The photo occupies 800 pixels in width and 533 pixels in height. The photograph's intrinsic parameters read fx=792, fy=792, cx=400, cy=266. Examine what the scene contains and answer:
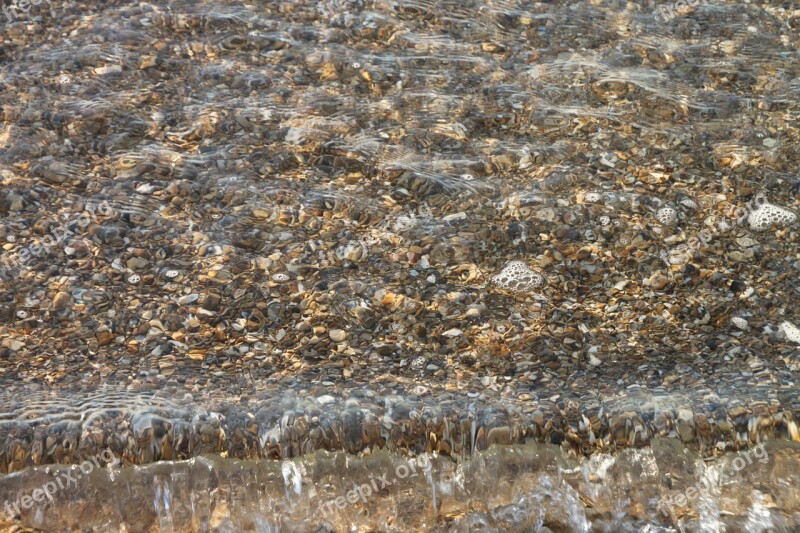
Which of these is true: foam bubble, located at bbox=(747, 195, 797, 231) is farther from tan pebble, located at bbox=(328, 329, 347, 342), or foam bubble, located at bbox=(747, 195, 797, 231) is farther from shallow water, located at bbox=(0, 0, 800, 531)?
tan pebble, located at bbox=(328, 329, 347, 342)

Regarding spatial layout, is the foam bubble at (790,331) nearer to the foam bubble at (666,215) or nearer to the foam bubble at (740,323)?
the foam bubble at (740,323)

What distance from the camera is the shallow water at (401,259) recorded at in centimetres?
343

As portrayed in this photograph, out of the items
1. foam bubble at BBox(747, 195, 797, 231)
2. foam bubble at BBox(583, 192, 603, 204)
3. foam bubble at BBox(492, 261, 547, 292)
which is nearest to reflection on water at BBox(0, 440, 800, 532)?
foam bubble at BBox(492, 261, 547, 292)

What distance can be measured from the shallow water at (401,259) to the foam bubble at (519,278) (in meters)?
0.01

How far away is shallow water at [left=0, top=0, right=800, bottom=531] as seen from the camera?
11.3 feet

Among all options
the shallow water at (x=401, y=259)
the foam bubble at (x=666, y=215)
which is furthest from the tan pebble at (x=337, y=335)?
the foam bubble at (x=666, y=215)

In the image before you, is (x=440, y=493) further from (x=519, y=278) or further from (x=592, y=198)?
(x=592, y=198)

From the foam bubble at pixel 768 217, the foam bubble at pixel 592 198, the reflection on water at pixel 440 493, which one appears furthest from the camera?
the foam bubble at pixel 592 198

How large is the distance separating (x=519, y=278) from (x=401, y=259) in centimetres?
64

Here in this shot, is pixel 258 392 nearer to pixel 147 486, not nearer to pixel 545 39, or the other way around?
pixel 147 486

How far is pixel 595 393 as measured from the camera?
3621mm

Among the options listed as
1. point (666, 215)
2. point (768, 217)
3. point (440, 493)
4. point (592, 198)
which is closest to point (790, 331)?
point (768, 217)

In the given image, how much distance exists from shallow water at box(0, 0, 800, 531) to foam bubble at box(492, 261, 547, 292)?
13 mm

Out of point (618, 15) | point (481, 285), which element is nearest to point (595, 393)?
point (481, 285)
